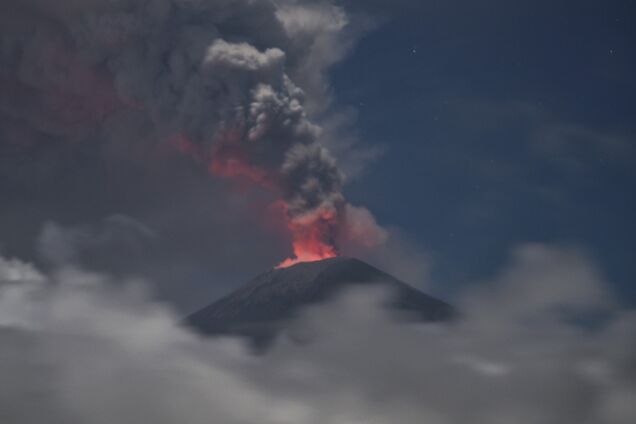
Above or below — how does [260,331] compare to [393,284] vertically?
below

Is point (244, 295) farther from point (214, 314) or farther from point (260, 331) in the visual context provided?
point (260, 331)

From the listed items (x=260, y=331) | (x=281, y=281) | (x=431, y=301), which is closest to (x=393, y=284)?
(x=431, y=301)

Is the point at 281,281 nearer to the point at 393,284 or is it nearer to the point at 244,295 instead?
the point at 244,295

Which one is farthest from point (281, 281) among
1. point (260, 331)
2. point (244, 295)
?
point (260, 331)

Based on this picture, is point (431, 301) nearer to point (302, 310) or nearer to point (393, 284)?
point (393, 284)

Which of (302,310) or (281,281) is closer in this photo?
(302,310)

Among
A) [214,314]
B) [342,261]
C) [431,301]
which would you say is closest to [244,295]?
[214,314]

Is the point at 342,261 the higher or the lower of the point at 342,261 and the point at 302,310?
the higher

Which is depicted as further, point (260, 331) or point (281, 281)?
point (281, 281)
